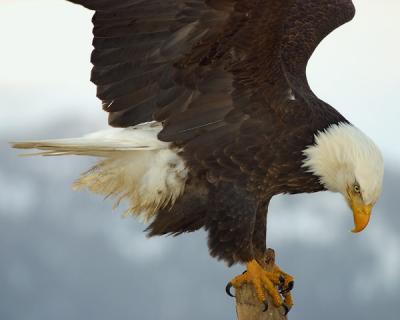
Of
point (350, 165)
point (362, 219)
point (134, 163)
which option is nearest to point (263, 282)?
point (362, 219)

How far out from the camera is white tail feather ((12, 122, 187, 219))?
566cm

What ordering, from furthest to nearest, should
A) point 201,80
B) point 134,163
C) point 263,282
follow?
point 134,163 → point 263,282 → point 201,80

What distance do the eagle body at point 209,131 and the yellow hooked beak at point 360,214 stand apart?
0.07 ft

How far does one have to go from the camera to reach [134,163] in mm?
5832

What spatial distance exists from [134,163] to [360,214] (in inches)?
50.7

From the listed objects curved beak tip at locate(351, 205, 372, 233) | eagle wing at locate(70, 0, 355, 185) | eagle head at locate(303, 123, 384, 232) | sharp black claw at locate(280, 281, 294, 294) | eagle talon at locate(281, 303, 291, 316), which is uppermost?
eagle wing at locate(70, 0, 355, 185)

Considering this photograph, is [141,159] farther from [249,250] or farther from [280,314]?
[280,314]

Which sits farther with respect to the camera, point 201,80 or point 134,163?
point 134,163

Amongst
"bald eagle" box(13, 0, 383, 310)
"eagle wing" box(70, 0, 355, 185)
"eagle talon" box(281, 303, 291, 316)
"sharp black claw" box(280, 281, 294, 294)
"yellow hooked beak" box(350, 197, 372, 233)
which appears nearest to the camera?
"eagle wing" box(70, 0, 355, 185)

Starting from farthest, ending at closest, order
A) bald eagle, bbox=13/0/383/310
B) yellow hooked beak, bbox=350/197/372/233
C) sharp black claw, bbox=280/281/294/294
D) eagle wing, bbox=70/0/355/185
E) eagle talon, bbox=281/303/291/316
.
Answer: sharp black claw, bbox=280/281/294/294 < eagle talon, bbox=281/303/291/316 < yellow hooked beak, bbox=350/197/372/233 < bald eagle, bbox=13/0/383/310 < eagle wing, bbox=70/0/355/185

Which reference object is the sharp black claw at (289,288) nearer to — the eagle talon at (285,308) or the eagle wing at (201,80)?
the eagle talon at (285,308)

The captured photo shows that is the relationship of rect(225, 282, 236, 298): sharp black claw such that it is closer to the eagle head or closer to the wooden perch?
the wooden perch

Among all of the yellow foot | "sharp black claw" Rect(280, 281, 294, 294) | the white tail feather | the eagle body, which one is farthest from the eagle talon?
the white tail feather

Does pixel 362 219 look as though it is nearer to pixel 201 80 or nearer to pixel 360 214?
pixel 360 214
